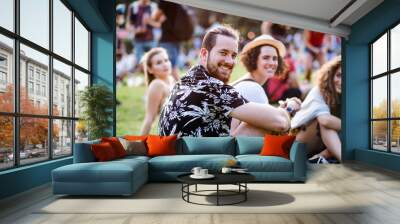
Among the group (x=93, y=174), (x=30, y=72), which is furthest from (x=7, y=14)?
(x=93, y=174)

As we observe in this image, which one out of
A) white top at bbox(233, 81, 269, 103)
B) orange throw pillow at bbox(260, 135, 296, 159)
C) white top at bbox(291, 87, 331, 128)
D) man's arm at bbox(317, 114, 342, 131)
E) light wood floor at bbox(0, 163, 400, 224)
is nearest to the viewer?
light wood floor at bbox(0, 163, 400, 224)

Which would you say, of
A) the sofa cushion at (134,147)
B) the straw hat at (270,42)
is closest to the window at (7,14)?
the sofa cushion at (134,147)

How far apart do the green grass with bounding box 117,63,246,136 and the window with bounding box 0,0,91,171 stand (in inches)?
39.3

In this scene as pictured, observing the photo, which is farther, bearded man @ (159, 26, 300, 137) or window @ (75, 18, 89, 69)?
bearded man @ (159, 26, 300, 137)

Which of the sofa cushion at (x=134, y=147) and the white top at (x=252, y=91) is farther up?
the white top at (x=252, y=91)

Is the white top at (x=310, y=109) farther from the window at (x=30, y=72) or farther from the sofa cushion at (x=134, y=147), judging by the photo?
the window at (x=30, y=72)

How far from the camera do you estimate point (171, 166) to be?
5969mm

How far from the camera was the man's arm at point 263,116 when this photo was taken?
8422mm

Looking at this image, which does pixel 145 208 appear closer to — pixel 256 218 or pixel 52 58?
pixel 256 218

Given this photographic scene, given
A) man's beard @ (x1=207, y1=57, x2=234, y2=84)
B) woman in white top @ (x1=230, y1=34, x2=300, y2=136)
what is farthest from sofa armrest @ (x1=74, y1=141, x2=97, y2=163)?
woman in white top @ (x1=230, y1=34, x2=300, y2=136)

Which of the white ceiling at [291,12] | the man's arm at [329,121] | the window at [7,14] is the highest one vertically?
the white ceiling at [291,12]

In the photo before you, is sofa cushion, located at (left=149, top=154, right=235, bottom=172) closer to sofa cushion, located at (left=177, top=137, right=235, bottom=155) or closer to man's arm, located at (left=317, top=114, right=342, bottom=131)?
sofa cushion, located at (left=177, top=137, right=235, bottom=155)

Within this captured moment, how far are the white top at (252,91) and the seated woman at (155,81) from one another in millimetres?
1583

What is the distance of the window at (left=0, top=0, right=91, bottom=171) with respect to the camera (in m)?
5.01
